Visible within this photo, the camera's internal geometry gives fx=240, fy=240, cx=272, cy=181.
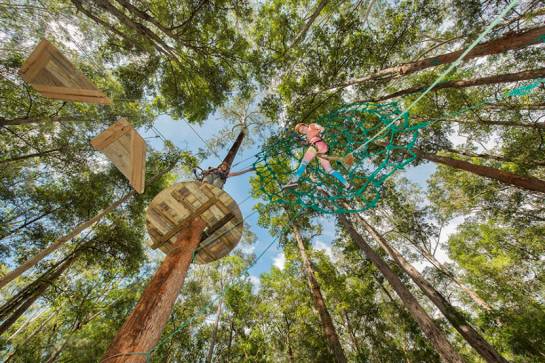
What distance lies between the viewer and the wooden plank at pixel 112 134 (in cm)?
334

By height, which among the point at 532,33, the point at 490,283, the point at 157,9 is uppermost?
the point at 157,9

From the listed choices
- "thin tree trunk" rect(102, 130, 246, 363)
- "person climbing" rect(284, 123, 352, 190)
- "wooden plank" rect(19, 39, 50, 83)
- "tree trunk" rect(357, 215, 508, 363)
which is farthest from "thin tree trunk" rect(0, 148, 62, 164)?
"tree trunk" rect(357, 215, 508, 363)

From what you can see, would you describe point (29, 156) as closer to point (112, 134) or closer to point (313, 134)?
point (112, 134)

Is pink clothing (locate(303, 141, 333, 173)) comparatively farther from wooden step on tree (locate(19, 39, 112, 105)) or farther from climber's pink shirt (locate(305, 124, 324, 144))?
wooden step on tree (locate(19, 39, 112, 105))

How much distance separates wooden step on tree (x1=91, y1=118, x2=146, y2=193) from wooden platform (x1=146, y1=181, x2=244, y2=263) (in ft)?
3.37

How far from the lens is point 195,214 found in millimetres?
4855

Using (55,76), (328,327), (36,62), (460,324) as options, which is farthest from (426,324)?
(36,62)

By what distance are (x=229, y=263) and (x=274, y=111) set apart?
1293 centimetres

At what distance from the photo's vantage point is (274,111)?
945 cm

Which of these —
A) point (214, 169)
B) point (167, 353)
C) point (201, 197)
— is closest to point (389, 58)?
point (214, 169)

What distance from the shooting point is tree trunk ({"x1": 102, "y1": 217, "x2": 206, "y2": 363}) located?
7.17 ft

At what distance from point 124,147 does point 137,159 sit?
24 cm

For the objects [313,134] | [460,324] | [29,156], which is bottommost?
[460,324]

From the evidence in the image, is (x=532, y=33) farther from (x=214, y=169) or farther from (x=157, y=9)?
(x=157, y=9)
